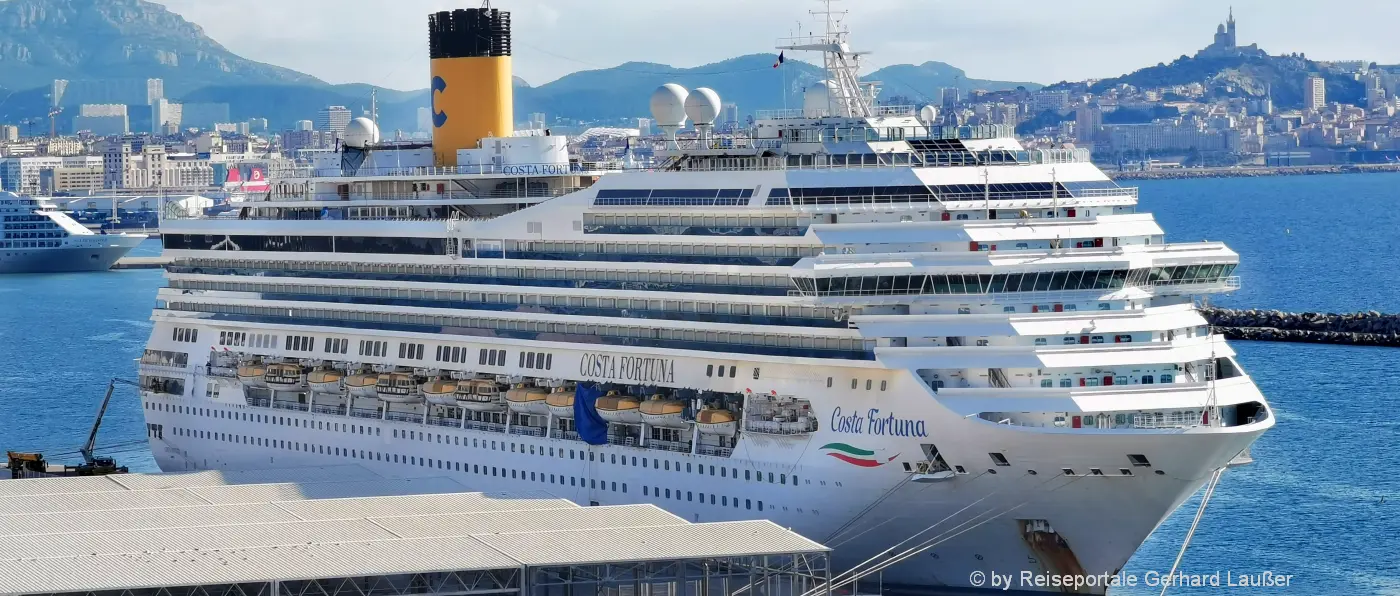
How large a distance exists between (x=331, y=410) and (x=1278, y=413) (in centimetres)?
2670

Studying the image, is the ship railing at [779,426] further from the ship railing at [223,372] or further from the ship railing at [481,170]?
the ship railing at [223,372]

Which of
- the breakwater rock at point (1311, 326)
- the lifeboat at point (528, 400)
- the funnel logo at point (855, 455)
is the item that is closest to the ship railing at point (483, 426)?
the lifeboat at point (528, 400)

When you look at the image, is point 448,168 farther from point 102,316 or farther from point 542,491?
point 102,316

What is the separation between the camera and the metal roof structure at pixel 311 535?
29.5 m

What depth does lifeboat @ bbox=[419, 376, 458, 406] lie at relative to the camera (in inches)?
1570

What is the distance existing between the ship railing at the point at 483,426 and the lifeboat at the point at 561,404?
5.34 feet

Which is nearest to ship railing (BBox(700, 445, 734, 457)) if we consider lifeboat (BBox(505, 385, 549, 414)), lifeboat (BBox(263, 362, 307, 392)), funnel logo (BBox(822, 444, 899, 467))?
funnel logo (BBox(822, 444, 899, 467))

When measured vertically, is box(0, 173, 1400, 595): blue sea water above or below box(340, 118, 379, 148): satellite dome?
below

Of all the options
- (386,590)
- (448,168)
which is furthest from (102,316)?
(386,590)

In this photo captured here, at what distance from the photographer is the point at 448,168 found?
44250 millimetres

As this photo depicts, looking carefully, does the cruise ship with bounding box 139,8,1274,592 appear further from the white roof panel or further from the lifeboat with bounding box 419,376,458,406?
the white roof panel

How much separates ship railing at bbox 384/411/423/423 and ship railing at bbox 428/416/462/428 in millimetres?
373

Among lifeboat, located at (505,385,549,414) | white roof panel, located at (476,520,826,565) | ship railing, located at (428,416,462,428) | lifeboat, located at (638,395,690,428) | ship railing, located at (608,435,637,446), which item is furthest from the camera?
ship railing, located at (428,416,462,428)

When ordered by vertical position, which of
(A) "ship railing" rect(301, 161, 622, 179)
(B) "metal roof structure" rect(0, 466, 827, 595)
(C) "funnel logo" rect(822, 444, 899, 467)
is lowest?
(B) "metal roof structure" rect(0, 466, 827, 595)
